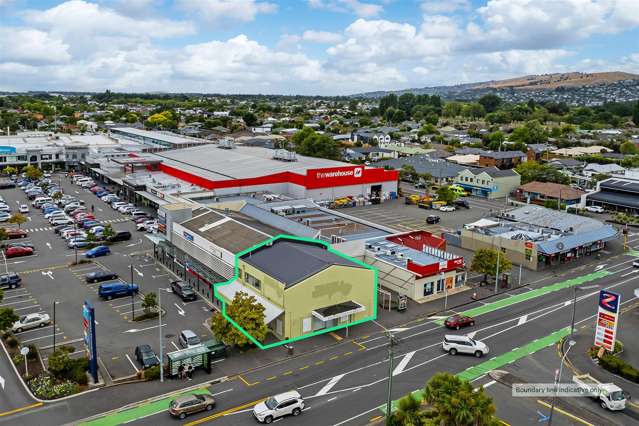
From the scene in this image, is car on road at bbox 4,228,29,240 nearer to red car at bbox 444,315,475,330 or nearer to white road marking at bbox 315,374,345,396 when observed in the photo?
white road marking at bbox 315,374,345,396

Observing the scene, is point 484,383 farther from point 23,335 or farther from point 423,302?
point 23,335

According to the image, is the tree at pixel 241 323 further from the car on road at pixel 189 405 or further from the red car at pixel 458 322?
the red car at pixel 458 322

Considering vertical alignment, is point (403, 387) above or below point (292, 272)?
below

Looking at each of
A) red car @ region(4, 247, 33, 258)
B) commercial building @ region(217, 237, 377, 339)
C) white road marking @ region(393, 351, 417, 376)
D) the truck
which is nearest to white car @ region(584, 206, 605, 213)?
commercial building @ region(217, 237, 377, 339)

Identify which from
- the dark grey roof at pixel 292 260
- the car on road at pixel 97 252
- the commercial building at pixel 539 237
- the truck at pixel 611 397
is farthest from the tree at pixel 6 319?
the commercial building at pixel 539 237

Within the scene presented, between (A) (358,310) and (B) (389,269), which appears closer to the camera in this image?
(A) (358,310)

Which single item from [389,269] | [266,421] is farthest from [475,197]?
[266,421]

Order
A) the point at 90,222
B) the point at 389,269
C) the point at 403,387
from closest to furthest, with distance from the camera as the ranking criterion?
1. the point at 403,387
2. the point at 389,269
3. the point at 90,222
